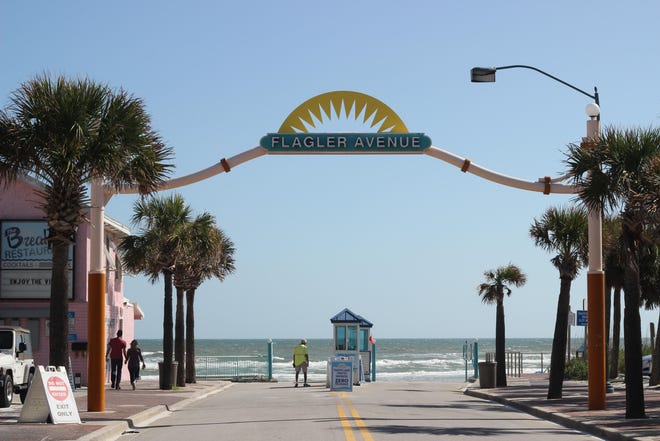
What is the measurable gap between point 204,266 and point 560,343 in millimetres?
16422

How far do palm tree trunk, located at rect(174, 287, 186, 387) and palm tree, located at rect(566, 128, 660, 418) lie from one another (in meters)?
19.2

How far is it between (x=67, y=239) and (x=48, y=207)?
2.48 ft

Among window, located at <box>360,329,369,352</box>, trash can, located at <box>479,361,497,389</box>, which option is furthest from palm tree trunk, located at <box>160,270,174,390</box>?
window, located at <box>360,329,369,352</box>

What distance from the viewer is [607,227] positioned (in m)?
27.0

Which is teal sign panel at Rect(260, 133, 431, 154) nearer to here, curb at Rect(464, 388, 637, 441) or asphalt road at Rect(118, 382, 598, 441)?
asphalt road at Rect(118, 382, 598, 441)

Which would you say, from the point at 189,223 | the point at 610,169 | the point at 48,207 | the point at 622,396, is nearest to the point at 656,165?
the point at 610,169

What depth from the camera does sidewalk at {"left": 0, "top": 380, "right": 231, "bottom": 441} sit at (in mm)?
16766

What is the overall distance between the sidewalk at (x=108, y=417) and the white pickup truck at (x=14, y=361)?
22.8 inches

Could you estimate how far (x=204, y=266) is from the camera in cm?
3944

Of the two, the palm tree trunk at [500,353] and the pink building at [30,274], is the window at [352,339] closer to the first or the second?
the palm tree trunk at [500,353]

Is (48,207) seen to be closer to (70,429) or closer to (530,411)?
(70,429)

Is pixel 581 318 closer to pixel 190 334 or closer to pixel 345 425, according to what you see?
pixel 190 334

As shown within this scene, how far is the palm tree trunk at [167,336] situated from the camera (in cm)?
3325

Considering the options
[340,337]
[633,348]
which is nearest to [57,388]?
[633,348]
